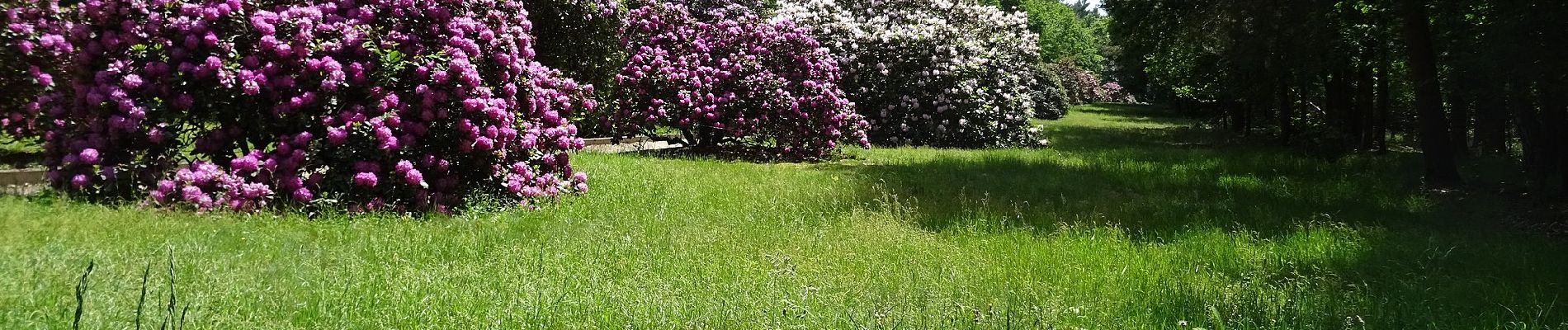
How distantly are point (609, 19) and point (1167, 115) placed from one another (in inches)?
1757

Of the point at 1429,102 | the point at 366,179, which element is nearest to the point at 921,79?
the point at 1429,102

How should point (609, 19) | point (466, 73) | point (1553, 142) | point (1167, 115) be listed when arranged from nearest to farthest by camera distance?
point (466, 73), point (1553, 142), point (609, 19), point (1167, 115)

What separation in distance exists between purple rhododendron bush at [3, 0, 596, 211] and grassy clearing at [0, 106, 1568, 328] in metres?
0.47

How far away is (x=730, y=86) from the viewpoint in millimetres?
13727

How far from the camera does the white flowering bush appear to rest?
699 inches

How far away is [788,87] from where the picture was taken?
14.0 m

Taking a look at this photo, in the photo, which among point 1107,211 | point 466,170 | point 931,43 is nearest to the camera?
point 466,170

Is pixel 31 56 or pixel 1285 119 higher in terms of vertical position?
pixel 31 56

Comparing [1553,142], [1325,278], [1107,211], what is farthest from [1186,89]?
[1325,278]

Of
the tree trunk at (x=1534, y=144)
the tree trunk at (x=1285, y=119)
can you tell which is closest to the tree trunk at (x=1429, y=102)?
the tree trunk at (x=1534, y=144)

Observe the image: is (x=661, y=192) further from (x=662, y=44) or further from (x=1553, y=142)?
(x=1553, y=142)

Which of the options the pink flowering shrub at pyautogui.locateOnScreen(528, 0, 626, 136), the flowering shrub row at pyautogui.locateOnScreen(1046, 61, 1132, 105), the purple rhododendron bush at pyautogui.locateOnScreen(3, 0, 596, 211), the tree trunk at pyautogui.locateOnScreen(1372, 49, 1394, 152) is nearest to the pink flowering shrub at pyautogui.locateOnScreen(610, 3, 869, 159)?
the pink flowering shrub at pyautogui.locateOnScreen(528, 0, 626, 136)

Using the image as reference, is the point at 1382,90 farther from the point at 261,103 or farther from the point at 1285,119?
the point at 261,103

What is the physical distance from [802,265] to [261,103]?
440cm
